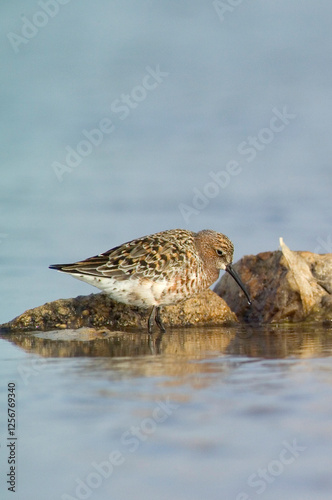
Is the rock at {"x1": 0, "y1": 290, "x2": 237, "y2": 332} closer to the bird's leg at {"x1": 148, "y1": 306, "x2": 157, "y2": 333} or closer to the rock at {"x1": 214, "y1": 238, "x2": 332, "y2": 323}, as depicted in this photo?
the bird's leg at {"x1": 148, "y1": 306, "x2": 157, "y2": 333}

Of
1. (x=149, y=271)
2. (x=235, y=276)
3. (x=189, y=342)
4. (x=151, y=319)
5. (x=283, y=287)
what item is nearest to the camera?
(x=189, y=342)

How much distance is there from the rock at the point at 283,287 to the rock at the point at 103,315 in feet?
3.57

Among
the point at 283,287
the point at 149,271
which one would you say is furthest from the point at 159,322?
the point at 283,287

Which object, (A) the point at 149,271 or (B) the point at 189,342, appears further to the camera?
(A) the point at 149,271

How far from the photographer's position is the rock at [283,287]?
45.1 ft

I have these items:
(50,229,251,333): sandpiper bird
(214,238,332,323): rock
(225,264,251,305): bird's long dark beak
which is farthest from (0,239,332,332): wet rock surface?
(50,229,251,333): sandpiper bird

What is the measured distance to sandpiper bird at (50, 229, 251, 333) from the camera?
1185cm

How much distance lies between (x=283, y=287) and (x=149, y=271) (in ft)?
11.2

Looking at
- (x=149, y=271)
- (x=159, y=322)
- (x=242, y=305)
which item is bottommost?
(x=159, y=322)

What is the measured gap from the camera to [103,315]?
1300cm

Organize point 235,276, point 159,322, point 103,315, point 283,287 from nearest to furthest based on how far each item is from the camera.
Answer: point 159,322, point 103,315, point 235,276, point 283,287

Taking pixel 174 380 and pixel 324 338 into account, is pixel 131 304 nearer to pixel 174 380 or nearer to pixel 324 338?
pixel 324 338

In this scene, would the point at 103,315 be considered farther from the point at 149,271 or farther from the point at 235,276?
the point at 235,276

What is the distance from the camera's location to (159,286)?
11867mm
